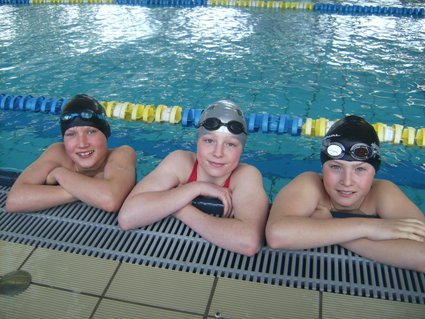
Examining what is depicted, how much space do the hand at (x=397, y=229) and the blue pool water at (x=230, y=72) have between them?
2379 mm

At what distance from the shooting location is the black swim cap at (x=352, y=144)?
2283 millimetres

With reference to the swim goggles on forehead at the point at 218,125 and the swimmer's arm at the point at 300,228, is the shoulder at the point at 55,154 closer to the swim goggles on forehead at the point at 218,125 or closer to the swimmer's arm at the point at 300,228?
the swim goggles on forehead at the point at 218,125

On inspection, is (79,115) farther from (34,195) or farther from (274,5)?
(274,5)

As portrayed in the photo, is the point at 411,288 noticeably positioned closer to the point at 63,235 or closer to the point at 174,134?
the point at 63,235

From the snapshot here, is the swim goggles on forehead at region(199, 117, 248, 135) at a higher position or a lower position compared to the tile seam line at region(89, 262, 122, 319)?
higher

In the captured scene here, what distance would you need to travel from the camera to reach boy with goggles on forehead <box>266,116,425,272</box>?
205cm

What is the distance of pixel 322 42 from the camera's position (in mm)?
9172

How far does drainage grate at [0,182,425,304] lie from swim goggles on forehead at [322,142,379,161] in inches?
21.6

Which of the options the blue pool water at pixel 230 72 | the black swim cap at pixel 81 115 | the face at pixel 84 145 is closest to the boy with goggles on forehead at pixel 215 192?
the face at pixel 84 145

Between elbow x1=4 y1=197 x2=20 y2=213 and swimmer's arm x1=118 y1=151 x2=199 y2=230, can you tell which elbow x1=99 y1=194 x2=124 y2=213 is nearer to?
swimmer's arm x1=118 y1=151 x2=199 y2=230

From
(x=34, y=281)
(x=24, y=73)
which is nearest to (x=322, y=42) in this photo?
(x=24, y=73)

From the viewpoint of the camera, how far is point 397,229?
6.67 ft

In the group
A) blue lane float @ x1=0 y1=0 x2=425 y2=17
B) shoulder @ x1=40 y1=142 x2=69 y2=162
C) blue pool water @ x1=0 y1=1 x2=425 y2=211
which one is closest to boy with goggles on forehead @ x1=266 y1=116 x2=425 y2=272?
shoulder @ x1=40 y1=142 x2=69 y2=162

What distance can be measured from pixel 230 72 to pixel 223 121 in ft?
16.7
